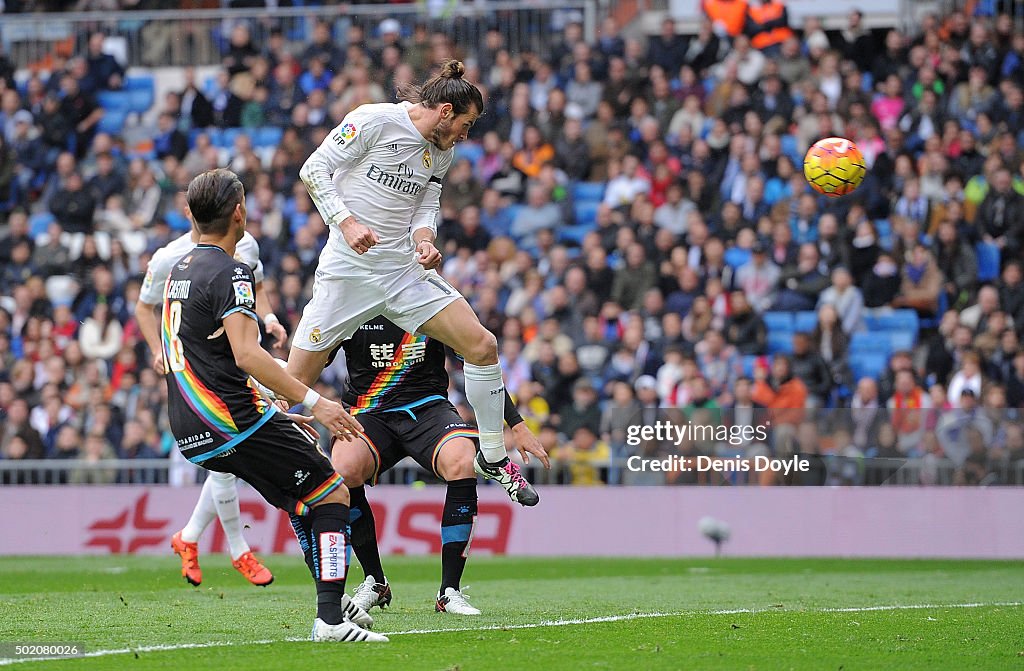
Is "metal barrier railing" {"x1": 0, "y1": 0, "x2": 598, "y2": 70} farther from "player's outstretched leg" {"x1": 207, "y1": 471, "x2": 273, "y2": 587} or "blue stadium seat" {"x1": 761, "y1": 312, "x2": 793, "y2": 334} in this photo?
→ "player's outstretched leg" {"x1": 207, "y1": 471, "x2": 273, "y2": 587}

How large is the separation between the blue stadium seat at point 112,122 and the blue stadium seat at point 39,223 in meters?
1.90

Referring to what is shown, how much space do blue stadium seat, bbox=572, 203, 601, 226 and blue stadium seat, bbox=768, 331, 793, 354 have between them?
12.0ft

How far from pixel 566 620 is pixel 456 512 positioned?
981 mm

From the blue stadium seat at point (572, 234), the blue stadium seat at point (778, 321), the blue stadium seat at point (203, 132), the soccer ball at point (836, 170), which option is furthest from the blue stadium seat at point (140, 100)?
the soccer ball at point (836, 170)

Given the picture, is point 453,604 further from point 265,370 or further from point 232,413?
point 265,370

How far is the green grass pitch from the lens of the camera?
6766 mm

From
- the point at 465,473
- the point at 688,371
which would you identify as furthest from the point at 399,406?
the point at 688,371

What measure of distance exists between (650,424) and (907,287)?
4611mm

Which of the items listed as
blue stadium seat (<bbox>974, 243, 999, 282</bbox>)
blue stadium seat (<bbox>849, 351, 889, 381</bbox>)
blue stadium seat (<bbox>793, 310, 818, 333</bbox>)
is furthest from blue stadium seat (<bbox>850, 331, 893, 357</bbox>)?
blue stadium seat (<bbox>974, 243, 999, 282</bbox>)

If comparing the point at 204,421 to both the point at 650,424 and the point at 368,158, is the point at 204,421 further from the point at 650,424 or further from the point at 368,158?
the point at 650,424

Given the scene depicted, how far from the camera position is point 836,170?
1202 centimetres

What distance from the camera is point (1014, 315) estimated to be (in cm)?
1789

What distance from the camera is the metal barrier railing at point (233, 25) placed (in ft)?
77.9

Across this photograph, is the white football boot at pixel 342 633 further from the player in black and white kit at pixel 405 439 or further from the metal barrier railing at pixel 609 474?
the metal barrier railing at pixel 609 474
